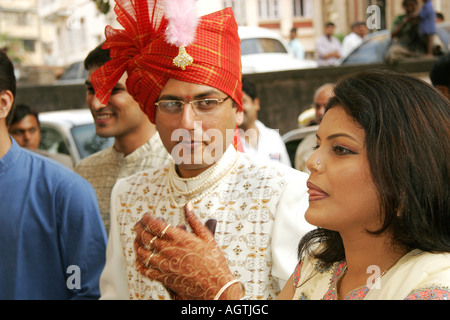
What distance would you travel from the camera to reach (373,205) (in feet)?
5.40

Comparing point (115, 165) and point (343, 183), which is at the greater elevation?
point (343, 183)

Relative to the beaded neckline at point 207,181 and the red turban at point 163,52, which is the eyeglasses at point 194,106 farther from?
the beaded neckline at point 207,181

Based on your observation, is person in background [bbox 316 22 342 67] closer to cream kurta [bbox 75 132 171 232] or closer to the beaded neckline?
cream kurta [bbox 75 132 171 232]

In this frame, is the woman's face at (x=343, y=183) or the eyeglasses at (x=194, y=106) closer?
the woman's face at (x=343, y=183)

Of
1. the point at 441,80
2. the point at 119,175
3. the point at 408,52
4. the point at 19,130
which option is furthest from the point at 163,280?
the point at 408,52

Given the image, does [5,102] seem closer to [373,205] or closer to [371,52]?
[373,205]

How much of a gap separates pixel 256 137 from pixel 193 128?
290cm

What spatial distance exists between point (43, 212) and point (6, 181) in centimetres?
20

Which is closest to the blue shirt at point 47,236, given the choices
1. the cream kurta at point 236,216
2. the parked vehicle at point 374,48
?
the cream kurta at point 236,216

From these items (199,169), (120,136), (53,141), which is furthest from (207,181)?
(53,141)

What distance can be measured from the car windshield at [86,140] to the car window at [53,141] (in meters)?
0.12

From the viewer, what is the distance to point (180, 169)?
7.88 feet

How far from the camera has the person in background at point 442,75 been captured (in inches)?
132
